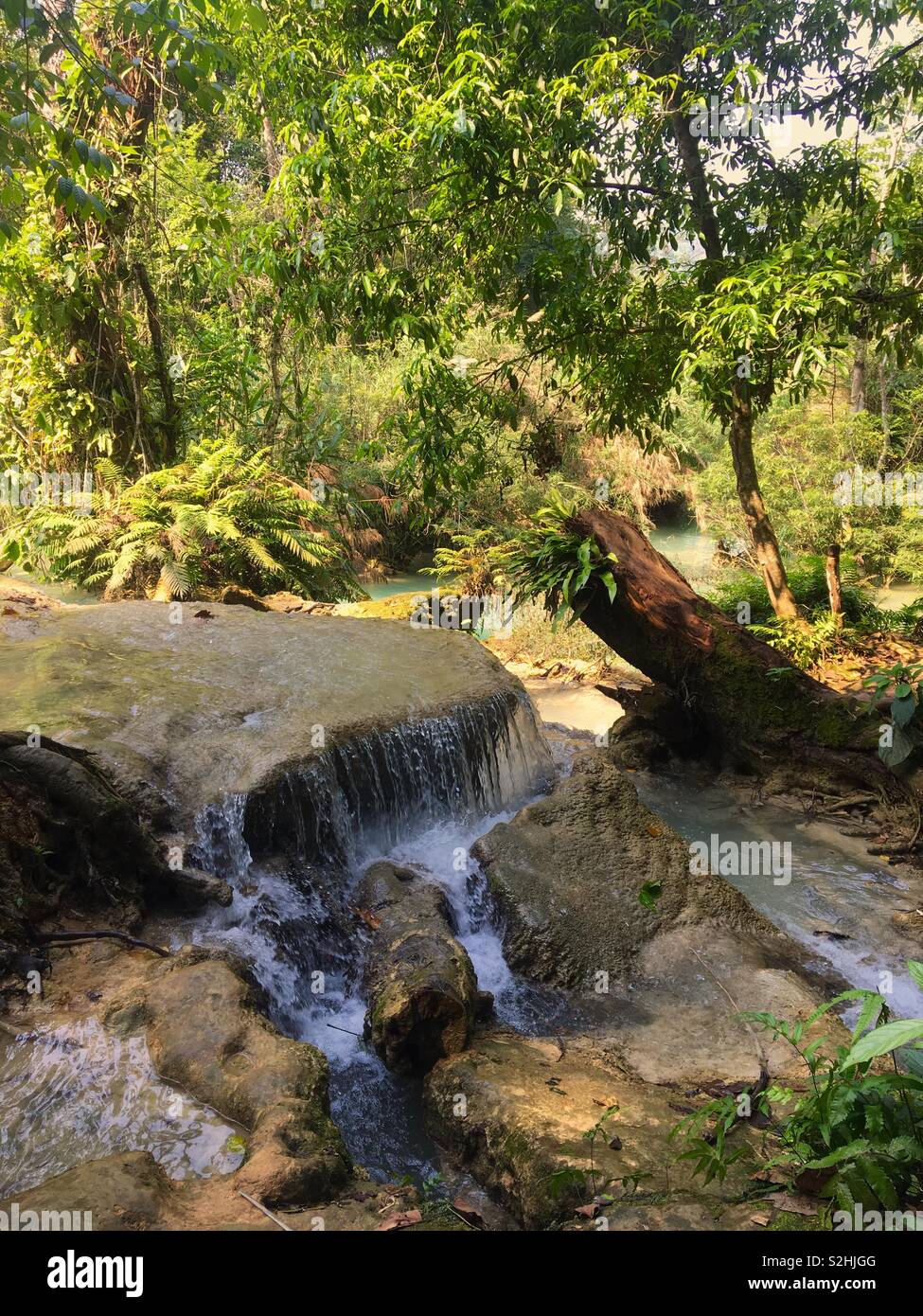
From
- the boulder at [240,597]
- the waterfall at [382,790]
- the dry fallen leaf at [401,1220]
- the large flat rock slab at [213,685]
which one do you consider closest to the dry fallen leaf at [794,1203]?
the dry fallen leaf at [401,1220]

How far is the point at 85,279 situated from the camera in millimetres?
11062

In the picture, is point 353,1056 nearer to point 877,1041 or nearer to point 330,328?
point 877,1041

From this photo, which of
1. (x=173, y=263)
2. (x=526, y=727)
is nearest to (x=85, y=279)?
(x=173, y=263)

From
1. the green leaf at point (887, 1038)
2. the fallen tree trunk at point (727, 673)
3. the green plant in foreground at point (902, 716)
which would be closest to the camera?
the green leaf at point (887, 1038)

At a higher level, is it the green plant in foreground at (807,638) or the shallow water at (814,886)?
the green plant in foreground at (807,638)

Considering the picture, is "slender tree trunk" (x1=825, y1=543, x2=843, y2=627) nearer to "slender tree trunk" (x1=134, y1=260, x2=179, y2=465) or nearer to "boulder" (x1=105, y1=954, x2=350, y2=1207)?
"boulder" (x1=105, y1=954, x2=350, y2=1207)

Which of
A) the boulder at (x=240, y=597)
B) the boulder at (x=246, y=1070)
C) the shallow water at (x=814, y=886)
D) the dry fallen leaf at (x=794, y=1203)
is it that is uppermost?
the boulder at (x=240, y=597)

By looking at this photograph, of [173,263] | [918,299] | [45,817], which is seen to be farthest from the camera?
[173,263]

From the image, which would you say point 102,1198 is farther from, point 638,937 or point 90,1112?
point 638,937

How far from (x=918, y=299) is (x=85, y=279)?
30.5 feet

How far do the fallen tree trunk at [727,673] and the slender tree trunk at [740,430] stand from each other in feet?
5.56

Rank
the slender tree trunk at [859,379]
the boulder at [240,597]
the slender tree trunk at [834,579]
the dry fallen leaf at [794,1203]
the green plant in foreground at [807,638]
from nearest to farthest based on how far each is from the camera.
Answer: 1. the dry fallen leaf at [794,1203]
2. the green plant in foreground at [807,638]
3. the slender tree trunk at [834,579]
4. the boulder at [240,597]
5. the slender tree trunk at [859,379]

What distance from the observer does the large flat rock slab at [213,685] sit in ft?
18.0

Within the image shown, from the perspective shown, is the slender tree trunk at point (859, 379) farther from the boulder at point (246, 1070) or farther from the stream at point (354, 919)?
the boulder at point (246, 1070)
